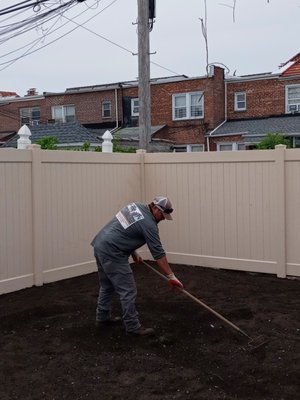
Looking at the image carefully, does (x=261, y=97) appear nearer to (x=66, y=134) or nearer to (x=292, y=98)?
(x=292, y=98)

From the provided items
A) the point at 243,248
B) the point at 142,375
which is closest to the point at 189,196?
the point at 243,248

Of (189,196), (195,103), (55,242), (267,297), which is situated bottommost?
(267,297)

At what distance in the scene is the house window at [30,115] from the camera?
36.3 metres

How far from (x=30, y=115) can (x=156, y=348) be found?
33.3m

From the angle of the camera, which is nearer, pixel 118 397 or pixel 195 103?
pixel 118 397

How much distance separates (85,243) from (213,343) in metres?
3.74

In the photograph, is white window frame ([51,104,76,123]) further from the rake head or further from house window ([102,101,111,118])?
the rake head

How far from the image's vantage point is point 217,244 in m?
8.82

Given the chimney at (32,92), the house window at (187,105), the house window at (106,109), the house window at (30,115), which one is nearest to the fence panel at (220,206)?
the house window at (187,105)

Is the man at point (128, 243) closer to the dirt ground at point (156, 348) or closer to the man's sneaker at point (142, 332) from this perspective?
the man's sneaker at point (142, 332)

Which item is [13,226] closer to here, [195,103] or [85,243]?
[85,243]

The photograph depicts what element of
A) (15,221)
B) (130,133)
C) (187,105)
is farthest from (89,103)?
(15,221)

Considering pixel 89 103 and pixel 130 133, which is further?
pixel 89 103

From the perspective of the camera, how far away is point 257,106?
2998cm
